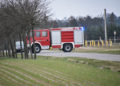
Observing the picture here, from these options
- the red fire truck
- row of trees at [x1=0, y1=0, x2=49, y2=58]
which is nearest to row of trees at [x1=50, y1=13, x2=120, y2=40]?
the red fire truck

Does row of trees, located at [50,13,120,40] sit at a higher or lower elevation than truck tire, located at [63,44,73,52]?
higher

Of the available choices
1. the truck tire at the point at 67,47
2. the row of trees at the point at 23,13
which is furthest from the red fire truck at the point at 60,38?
the row of trees at the point at 23,13

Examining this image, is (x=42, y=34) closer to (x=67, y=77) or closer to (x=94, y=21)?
(x=67, y=77)

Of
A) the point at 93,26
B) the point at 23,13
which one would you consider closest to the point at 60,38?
the point at 23,13

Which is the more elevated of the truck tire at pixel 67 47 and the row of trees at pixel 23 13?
the row of trees at pixel 23 13

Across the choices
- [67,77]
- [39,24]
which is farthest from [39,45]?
[67,77]

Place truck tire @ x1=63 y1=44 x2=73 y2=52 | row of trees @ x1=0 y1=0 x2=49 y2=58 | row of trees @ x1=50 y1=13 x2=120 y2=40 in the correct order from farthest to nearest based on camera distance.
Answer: row of trees @ x1=50 y1=13 x2=120 y2=40
truck tire @ x1=63 y1=44 x2=73 y2=52
row of trees @ x1=0 y1=0 x2=49 y2=58

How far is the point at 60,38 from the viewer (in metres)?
26.4

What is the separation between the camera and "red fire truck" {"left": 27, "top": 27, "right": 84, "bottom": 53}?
26.0 m

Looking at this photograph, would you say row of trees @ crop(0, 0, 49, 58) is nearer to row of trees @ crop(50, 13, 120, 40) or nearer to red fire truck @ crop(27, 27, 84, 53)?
red fire truck @ crop(27, 27, 84, 53)

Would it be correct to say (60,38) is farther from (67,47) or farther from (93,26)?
(93,26)

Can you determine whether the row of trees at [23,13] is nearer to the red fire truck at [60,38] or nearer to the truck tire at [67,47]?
the red fire truck at [60,38]

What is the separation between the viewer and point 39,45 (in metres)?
25.8

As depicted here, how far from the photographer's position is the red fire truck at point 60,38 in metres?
26.0
